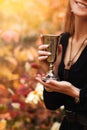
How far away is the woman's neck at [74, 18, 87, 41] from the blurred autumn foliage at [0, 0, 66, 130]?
32.8 inches

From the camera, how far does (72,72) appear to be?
1.31 metres

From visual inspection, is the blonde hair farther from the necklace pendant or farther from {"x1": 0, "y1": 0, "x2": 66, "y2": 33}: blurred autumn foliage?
{"x1": 0, "y1": 0, "x2": 66, "y2": 33}: blurred autumn foliage

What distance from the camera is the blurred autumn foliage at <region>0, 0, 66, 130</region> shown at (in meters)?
2.21

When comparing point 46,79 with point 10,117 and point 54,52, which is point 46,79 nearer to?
point 54,52

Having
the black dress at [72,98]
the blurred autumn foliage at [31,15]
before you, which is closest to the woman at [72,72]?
the black dress at [72,98]

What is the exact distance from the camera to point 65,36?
1.46m

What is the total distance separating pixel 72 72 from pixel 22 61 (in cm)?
98

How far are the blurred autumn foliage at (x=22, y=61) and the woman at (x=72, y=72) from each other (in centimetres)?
78

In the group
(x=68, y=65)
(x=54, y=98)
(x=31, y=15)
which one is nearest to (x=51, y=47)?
(x=68, y=65)

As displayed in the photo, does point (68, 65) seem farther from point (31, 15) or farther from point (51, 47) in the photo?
point (31, 15)

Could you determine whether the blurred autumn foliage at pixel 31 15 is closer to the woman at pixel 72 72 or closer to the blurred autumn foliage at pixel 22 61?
the blurred autumn foliage at pixel 22 61

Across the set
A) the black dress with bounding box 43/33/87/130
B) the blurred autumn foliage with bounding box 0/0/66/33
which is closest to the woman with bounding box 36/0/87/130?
the black dress with bounding box 43/33/87/130

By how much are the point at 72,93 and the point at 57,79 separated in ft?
0.37

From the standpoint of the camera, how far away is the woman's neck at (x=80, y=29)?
1357 mm
